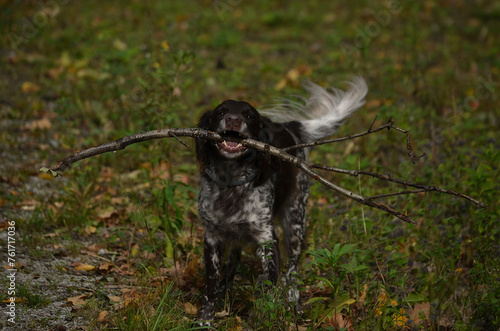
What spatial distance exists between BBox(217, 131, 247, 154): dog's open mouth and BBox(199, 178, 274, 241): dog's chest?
0.41 metres

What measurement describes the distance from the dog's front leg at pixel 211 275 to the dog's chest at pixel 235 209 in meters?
0.09

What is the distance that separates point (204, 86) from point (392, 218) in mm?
4457

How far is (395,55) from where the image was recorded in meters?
9.34

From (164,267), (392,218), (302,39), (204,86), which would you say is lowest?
(164,267)

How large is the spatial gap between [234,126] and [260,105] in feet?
12.9

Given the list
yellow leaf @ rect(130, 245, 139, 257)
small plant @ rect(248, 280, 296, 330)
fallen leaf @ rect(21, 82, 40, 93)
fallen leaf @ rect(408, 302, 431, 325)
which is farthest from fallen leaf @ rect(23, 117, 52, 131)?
fallen leaf @ rect(408, 302, 431, 325)

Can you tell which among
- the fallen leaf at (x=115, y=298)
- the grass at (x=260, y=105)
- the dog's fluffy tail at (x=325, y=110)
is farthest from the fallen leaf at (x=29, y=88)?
the fallen leaf at (x=115, y=298)

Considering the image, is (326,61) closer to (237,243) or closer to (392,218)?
(392,218)

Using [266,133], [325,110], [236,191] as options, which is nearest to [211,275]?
[236,191]

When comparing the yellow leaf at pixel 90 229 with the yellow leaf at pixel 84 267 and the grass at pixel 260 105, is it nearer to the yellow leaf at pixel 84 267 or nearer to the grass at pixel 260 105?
the grass at pixel 260 105

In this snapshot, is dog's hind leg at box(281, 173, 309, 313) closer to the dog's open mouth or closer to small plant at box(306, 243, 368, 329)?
small plant at box(306, 243, 368, 329)

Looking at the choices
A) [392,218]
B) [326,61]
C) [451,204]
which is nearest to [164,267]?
[392,218]

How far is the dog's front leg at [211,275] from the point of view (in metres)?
3.78

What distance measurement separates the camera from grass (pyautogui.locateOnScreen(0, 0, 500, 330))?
3.67 m
